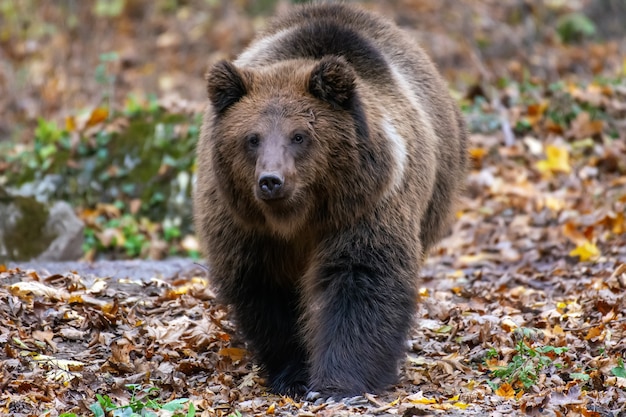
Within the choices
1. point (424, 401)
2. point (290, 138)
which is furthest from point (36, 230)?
point (424, 401)

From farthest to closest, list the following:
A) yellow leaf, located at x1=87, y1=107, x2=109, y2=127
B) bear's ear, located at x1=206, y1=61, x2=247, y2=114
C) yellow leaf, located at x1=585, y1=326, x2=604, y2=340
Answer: yellow leaf, located at x1=87, y1=107, x2=109, y2=127, yellow leaf, located at x1=585, y1=326, x2=604, y2=340, bear's ear, located at x1=206, y1=61, x2=247, y2=114

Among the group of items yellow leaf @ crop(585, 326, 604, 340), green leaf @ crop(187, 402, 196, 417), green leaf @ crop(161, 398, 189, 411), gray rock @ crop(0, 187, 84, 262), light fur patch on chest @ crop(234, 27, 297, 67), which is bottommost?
gray rock @ crop(0, 187, 84, 262)

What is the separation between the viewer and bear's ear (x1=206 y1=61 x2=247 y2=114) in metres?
6.09

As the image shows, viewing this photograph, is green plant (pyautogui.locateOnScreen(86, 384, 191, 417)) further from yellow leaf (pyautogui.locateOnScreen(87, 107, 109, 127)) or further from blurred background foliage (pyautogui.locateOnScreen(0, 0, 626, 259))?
yellow leaf (pyautogui.locateOnScreen(87, 107, 109, 127))

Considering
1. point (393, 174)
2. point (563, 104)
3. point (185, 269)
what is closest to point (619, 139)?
point (563, 104)

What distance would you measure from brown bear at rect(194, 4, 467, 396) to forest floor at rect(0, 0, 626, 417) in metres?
0.37

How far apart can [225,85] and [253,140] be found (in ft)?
1.63

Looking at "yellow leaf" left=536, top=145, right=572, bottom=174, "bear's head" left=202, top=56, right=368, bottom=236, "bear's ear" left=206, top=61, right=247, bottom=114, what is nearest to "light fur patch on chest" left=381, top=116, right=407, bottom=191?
"bear's head" left=202, top=56, right=368, bottom=236

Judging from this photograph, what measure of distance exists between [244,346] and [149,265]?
3092 mm

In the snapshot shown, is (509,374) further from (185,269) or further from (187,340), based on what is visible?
(185,269)

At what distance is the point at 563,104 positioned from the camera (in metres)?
13.1

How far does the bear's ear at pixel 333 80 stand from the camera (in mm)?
5945

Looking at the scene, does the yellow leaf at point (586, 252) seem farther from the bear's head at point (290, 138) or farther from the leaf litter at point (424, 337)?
the bear's head at point (290, 138)

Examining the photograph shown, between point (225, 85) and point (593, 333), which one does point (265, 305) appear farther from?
point (593, 333)
